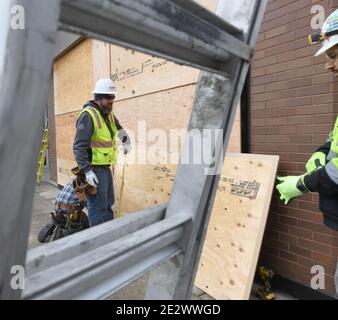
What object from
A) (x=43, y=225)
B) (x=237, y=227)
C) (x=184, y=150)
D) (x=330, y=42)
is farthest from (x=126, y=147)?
(x=184, y=150)

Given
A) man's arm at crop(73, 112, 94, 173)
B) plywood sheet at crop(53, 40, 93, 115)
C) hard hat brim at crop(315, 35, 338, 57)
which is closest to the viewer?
hard hat brim at crop(315, 35, 338, 57)

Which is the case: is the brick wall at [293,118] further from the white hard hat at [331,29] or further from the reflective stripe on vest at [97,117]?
the reflective stripe on vest at [97,117]

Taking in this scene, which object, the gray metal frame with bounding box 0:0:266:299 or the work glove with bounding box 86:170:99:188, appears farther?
the work glove with bounding box 86:170:99:188

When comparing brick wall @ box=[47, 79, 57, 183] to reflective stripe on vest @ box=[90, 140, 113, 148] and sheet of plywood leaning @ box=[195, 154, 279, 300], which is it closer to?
reflective stripe on vest @ box=[90, 140, 113, 148]

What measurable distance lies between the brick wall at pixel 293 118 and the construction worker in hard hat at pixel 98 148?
179cm

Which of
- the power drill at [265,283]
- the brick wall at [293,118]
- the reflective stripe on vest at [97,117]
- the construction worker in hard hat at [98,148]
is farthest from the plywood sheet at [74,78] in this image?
the power drill at [265,283]

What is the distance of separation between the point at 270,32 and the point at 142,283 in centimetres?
292

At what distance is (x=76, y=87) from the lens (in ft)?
23.4

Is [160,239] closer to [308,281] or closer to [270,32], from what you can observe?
[308,281]

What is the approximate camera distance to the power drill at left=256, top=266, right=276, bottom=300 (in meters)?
3.17

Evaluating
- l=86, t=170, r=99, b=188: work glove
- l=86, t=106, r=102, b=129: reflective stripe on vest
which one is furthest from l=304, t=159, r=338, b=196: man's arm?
l=86, t=106, r=102, b=129: reflective stripe on vest

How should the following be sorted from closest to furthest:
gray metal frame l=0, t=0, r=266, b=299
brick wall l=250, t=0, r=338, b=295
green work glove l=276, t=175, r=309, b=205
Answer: gray metal frame l=0, t=0, r=266, b=299, green work glove l=276, t=175, r=309, b=205, brick wall l=250, t=0, r=338, b=295

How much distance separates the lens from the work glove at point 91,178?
12.9 ft

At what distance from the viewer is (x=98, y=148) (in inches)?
160
